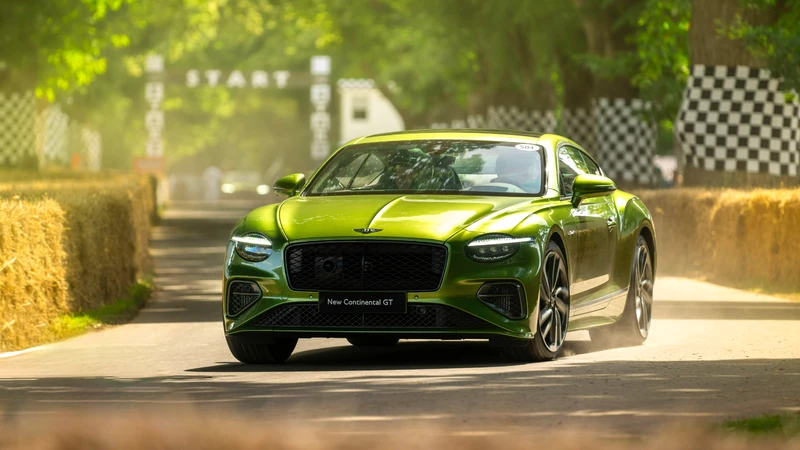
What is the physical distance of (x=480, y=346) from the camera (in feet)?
45.5

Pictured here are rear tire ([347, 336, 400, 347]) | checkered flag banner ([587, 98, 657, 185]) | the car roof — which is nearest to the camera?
rear tire ([347, 336, 400, 347])

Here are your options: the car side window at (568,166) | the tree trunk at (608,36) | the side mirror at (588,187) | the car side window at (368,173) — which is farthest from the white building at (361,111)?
the side mirror at (588,187)

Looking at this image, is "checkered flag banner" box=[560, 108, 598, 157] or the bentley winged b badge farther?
"checkered flag banner" box=[560, 108, 598, 157]

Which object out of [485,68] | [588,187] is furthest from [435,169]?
[485,68]

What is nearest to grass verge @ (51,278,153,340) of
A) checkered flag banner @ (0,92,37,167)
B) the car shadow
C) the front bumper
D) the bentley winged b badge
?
the car shadow

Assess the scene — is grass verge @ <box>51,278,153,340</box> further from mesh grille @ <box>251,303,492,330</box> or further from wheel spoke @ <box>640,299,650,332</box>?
wheel spoke @ <box>640,299,650,332</box>

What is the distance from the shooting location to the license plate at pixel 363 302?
11.8 m

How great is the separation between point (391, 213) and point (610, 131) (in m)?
26.6

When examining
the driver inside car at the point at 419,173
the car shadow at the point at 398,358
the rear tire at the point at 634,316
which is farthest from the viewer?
the rear tire at the point at 634,316

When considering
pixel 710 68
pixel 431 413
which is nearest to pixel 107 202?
pixel 431 413

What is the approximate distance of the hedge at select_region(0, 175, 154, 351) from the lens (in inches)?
574

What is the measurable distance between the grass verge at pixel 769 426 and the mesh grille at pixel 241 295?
4.15 metres

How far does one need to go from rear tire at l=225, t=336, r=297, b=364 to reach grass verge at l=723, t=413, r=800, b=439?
4427 millimetres

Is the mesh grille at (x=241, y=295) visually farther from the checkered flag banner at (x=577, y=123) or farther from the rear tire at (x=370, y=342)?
the checkered flag banner at (x=577, y=123)
